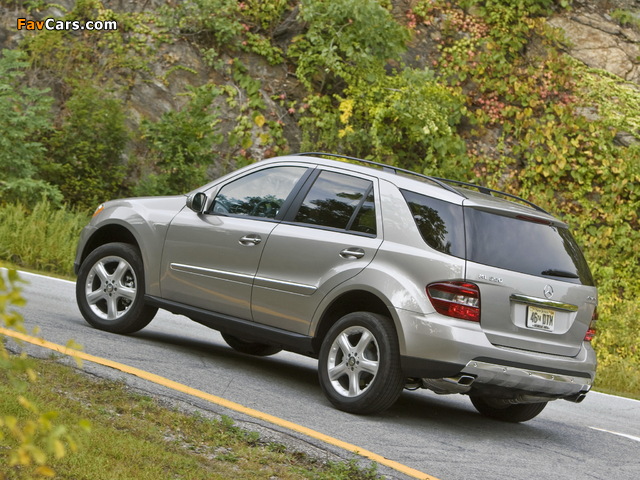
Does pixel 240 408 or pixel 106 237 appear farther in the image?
pixel 106 237

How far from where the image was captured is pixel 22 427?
4898mm

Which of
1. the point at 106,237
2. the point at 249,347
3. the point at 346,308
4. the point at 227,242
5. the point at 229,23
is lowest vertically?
the point at 249,347

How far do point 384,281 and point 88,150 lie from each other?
11.8 metres

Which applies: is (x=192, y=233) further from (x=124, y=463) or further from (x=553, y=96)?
(x=553, y=96)

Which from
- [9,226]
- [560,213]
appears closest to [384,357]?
[9,226]

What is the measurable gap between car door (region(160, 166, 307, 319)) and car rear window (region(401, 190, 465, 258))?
1.23 m

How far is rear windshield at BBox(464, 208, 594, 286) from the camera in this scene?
22.0ft

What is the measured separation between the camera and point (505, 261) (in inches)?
265

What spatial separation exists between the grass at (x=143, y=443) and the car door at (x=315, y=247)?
153cm

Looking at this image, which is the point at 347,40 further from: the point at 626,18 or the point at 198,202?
the point at 198,202

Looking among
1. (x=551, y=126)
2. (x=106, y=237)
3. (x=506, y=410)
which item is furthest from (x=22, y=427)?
(x=551, y=126)

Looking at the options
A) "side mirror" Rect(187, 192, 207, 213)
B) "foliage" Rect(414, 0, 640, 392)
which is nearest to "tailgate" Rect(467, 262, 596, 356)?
"side mirror" Rect(187, 192, 207, 213)

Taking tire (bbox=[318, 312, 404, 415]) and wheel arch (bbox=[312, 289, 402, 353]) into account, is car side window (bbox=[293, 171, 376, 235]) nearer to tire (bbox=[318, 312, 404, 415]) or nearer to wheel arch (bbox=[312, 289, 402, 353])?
wheel arch (bbox=[312, 289, 402, 353])

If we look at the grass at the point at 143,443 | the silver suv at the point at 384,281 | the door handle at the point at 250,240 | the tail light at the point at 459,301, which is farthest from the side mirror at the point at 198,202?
the tail light at the point at 459,301
